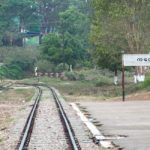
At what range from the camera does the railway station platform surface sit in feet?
40.4

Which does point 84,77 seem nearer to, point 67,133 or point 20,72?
point 20,72

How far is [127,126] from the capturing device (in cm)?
1591

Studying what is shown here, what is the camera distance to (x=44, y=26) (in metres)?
114

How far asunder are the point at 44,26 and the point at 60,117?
96086mm

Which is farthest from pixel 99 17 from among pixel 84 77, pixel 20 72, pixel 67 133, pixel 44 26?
pixel 44 26

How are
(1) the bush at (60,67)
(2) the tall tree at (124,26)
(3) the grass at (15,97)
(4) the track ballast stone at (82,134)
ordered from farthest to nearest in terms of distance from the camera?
(1) the bush at (60,67)
(2) the tall tree at (124,26)
(3) the grass at (15,97)
(4) the track ballast stone at (82,134)

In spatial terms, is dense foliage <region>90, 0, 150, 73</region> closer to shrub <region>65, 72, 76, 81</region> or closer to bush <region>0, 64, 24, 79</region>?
shrub <region>65, 72, 76, 81</region>

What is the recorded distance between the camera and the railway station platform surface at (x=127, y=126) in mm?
12312

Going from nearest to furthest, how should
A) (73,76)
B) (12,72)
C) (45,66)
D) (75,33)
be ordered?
(73,76), (45,66), (12,72), (75,33)

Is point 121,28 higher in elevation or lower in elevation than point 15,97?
higher

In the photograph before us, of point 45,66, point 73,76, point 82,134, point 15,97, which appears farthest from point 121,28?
point 45,66

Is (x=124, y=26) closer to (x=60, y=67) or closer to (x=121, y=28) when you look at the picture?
(x=121, y=28)

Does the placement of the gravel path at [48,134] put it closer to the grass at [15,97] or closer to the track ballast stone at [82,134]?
the track ballast stone at [82,134]

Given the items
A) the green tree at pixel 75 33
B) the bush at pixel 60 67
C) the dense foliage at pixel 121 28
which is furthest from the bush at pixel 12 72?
the dense foliage at pixel 121 28
